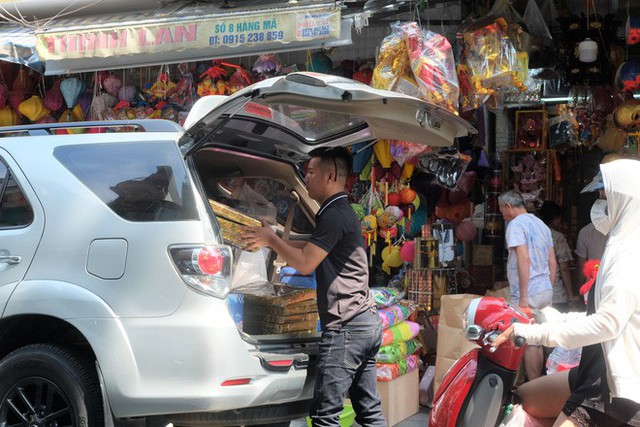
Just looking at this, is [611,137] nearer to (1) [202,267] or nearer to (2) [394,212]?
(2) [394,212]

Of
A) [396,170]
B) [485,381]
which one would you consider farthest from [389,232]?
[485,381]

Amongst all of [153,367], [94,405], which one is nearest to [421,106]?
[153,367]

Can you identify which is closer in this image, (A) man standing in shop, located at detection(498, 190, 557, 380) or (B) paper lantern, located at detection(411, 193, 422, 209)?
(A) man standing in shop, located at detection(498, 190, 557, 380)

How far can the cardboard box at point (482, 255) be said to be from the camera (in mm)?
9555

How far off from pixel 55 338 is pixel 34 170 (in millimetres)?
961

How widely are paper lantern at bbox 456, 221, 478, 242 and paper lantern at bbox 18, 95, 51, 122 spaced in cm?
500

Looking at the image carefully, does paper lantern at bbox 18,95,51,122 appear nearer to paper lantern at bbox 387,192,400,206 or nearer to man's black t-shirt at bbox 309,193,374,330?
paper lantern at bbox 387,192,400,206

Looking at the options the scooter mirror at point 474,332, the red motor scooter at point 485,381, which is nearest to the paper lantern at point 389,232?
the red motor scooter at point 485,381

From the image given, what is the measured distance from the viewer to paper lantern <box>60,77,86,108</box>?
9.97 m

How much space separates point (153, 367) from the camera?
4453mm

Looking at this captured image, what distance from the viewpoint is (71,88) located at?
32.7 ft

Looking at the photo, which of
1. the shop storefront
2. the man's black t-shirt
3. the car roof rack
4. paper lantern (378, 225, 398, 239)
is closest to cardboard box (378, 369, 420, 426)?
the shop storefront

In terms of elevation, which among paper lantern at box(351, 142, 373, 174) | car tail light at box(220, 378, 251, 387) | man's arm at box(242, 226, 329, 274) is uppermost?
paper lantern at box(351, 142, 373, 174)

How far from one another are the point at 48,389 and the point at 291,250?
1.52 meters
